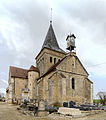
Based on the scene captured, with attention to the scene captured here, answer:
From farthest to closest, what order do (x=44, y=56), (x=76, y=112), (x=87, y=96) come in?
(x=44, y=56) → (x=87, y=96) → (x=76, y=112)

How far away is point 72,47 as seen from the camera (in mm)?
24906

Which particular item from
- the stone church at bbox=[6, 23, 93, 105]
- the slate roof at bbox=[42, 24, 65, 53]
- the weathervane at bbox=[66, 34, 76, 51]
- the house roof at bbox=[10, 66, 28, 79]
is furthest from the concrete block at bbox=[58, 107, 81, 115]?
the house roof at bbox=[10, 66, 28, 79]

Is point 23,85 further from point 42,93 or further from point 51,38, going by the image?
point 51,38

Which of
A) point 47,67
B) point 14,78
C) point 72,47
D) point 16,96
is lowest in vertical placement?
point 16,96

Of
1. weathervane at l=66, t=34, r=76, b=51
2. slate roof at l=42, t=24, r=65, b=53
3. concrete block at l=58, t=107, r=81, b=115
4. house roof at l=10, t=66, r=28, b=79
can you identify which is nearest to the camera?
concrete block at l=58, t=107, r=81, b=115

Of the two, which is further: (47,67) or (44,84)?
(47,67)

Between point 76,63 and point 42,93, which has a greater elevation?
point 76,63

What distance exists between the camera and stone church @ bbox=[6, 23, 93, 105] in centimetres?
1945

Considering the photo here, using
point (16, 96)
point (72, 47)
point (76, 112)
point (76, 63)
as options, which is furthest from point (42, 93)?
point (76, 112)

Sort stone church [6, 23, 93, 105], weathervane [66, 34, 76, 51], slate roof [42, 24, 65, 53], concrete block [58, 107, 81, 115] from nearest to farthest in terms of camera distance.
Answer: concrete block [58, 107, 81, 115], stone church [6, 23, 93, 105], weathervane [66, 34, 76, 51], slate roof [42, 24, 65, 53]

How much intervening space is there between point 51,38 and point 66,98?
53.7 feet

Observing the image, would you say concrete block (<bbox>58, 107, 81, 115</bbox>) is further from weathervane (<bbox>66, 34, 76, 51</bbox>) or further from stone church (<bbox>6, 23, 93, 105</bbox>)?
weathervane (<bbox>66, 34, 76, 51</bbox>)

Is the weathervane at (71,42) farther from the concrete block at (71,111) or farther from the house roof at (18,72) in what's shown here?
the concrete block at (71,111)

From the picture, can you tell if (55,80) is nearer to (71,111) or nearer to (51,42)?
(71,111)
